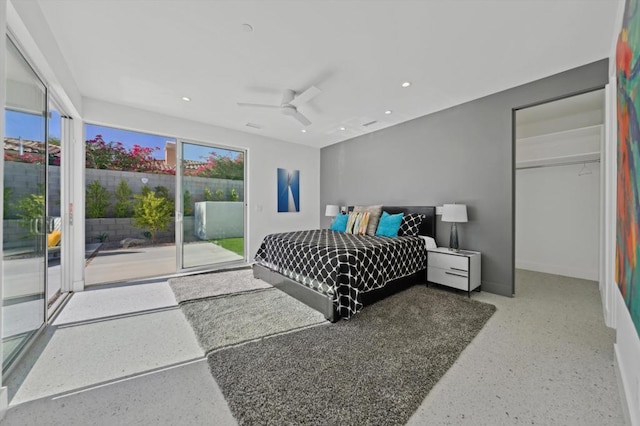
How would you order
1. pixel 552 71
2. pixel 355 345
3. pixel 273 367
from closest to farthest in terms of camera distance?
pixel 273 367 → pixel 355 345 → pixel 552 71

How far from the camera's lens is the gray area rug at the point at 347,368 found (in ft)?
4.43

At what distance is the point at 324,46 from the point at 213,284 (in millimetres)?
3280

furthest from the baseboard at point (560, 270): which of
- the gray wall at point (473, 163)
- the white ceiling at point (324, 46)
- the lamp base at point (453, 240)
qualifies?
the white ceiling at point (324, 46)

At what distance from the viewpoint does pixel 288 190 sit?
18.5 feet

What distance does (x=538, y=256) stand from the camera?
4273mm

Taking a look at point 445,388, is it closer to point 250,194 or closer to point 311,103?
point 311,103

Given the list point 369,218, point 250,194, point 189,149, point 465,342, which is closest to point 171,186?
point 189,149

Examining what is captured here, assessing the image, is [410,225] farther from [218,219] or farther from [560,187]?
[218,219]

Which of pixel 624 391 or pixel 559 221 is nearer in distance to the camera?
pixel 624 391

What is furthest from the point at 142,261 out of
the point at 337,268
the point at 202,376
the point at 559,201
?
the point at 559,201

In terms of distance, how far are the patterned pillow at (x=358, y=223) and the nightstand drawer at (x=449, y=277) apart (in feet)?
3.76

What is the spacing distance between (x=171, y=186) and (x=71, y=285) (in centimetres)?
251

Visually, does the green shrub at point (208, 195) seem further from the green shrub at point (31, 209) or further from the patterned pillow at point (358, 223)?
the patterned pillow at point (358, 223)

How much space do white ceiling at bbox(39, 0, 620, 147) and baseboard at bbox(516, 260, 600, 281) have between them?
3008mm
